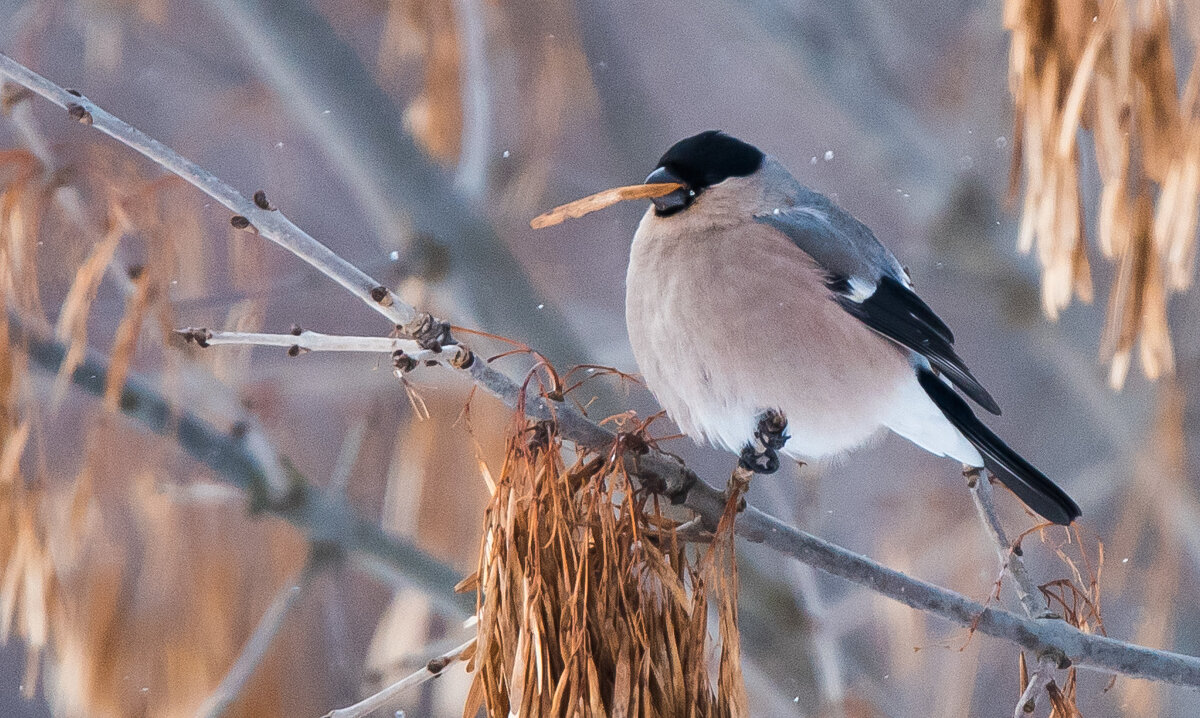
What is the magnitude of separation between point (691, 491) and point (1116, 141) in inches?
14.9

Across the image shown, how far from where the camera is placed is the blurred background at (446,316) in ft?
3.67

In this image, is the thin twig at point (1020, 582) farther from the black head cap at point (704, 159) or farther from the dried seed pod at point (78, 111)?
the dried seed pod at point (78, 111)

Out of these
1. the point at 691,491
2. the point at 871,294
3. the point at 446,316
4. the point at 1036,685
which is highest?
the point at 446,316

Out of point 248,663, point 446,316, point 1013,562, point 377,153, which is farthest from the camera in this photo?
point 446,316

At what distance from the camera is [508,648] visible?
1.79 ft

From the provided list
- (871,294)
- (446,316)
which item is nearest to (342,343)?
(871,294)

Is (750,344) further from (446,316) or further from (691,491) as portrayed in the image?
(446,316)

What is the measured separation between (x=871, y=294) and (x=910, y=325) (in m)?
0.04

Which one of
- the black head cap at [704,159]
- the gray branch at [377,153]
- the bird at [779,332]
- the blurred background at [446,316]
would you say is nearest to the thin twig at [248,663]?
the blurred background at [446,316]

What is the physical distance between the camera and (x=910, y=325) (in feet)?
2.77

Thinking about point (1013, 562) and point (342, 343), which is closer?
point (342, 343)

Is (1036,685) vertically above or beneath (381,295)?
beneath

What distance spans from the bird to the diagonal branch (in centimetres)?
9

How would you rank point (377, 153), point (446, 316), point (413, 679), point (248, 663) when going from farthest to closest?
point (446, 316) → point (377, 153) → point (248, 663) → point (413, 679)
